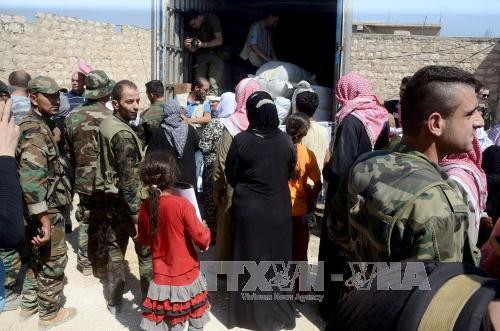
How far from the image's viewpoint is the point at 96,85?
356 centimetres

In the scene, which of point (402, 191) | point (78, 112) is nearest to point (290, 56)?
point (78, 112)

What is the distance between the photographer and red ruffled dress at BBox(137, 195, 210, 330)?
2527 mm

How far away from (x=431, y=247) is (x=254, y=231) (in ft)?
6.12

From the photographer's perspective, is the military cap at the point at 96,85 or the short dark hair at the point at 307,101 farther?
the short dark hair at the point at 307,101

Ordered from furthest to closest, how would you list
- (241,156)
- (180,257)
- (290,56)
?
(290,56) < (241,156) < (180,257)

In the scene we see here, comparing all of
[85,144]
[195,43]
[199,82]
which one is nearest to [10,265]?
[85,144]

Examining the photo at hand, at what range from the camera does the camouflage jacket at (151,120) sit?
13.7ft

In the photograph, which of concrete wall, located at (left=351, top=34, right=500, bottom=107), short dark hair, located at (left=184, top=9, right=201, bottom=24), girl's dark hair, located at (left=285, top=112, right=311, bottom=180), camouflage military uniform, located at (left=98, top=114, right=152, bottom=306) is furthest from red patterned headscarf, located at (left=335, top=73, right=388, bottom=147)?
concrete wall, located at (left=351, top=34, right=500, bottom=107)

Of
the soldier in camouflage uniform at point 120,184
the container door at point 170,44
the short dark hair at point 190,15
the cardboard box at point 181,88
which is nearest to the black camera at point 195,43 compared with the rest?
the container door at point 170,44

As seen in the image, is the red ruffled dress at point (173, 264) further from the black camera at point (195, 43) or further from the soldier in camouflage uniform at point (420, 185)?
the black camera at point (195, 43)

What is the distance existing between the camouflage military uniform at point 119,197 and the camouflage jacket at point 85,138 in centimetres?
33

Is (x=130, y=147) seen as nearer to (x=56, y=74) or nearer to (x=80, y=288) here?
(x=80, y=288)

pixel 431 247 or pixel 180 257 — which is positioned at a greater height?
pixel 431 247

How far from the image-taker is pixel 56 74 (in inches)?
397
